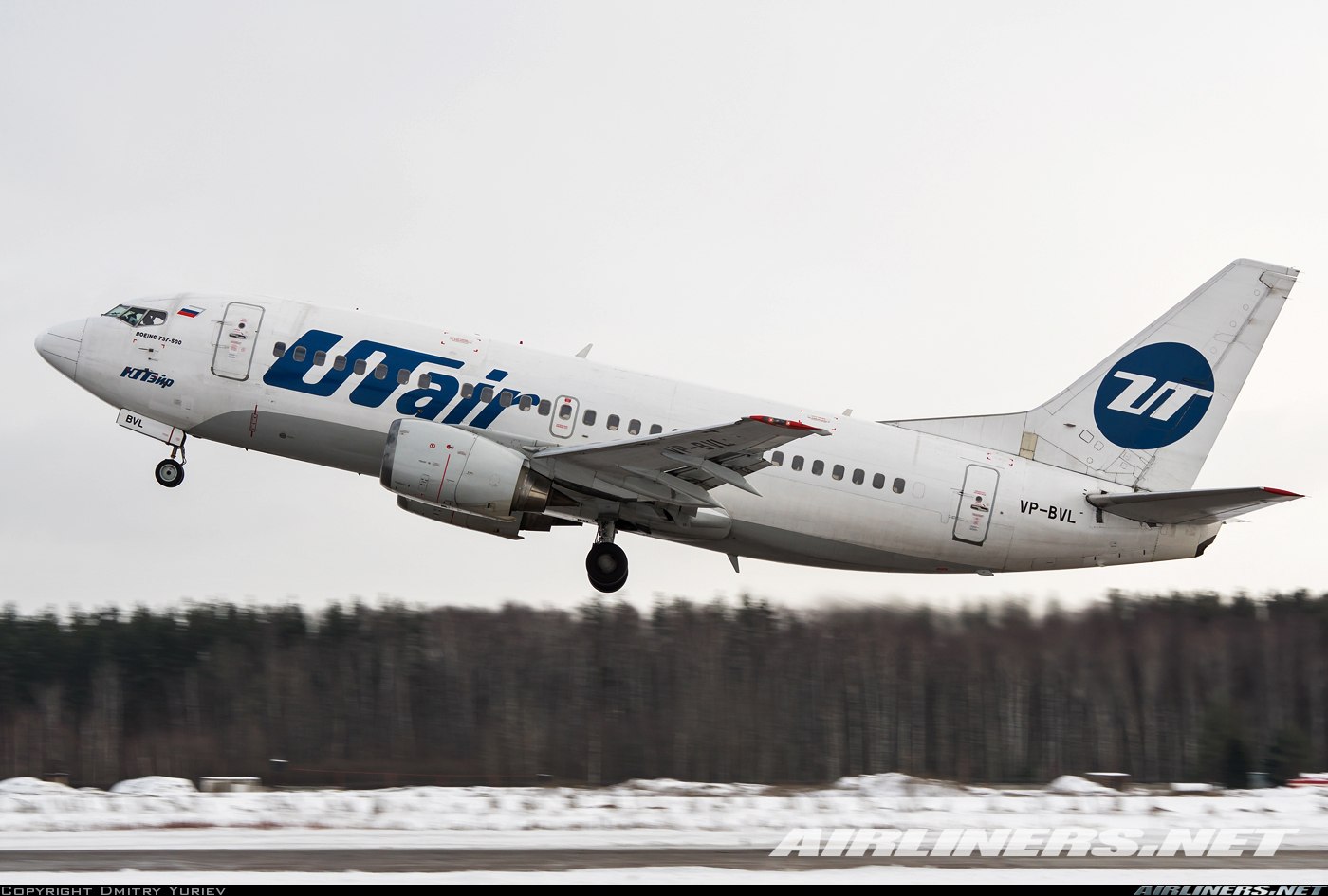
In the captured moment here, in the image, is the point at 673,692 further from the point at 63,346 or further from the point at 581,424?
the point at 63,346

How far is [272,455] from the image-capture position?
88.6ft

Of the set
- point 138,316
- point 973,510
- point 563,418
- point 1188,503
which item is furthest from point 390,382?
point 1188,503

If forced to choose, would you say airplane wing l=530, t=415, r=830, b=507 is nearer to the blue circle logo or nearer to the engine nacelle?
the engine nacelle

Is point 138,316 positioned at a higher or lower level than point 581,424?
higher

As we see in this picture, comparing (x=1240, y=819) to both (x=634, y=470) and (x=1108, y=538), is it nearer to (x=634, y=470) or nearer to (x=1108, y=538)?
(x=1108, y=538)

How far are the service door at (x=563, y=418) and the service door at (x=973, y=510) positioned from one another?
304 inches

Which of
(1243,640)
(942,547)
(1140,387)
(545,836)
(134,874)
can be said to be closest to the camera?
(134,874)

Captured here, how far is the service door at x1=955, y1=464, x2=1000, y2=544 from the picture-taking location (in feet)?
89.4

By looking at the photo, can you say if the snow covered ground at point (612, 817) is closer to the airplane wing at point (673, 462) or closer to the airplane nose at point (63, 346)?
the airplane wing at point (673, 462)

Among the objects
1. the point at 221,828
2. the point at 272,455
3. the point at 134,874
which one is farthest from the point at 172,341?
the point at 134,874

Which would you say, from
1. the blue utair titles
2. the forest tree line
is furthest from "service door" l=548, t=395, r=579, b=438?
the forest tree line

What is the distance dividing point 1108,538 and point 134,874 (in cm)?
1865

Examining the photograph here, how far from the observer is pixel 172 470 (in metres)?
27.3

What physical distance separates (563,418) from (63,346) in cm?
1015
